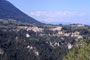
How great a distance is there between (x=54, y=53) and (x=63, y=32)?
46.3 meters

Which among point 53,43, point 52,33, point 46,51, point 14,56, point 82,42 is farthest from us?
point 52,33

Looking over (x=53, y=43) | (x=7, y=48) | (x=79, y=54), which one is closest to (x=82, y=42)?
(x=79, y=54)

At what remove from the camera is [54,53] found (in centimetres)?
7819

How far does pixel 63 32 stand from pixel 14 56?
62.4 meters

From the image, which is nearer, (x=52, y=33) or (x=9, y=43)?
(x=9, y=43)

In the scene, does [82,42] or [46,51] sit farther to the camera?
[46,51]

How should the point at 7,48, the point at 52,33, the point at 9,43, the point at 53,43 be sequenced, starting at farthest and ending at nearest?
the point at 52,33, the point at 53,43, the point at 9,43, the point at 7,48

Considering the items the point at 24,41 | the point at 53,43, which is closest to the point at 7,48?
the point at 24,41

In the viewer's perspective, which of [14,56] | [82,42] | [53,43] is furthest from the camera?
[53,43]

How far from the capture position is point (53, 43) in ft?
318

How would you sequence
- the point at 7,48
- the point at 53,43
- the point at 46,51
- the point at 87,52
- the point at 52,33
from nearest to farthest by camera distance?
the point at 87,52, the point at 7,48, the point at 46,51, the point at 53,43, the point at 52,33

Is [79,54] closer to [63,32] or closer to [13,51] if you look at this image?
[13,51]

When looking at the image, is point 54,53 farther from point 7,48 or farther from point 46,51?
point 7,48

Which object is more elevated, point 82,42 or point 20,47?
point 82,42
